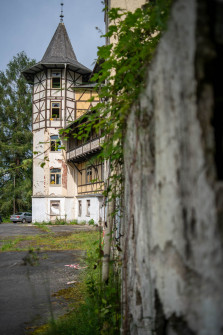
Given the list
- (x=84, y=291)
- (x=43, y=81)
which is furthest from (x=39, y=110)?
(x=84, y=291)

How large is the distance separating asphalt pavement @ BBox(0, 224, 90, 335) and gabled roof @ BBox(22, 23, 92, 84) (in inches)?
935

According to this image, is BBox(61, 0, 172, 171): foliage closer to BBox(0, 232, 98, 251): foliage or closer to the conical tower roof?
BBox(0, 232, 98, 251): foliage

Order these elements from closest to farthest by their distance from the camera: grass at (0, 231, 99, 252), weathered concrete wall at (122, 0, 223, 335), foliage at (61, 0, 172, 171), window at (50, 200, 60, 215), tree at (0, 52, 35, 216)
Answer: weathered concrete wall at (122, 0, 223, 335)
foliage at (61, 0, 172, 171)
grass at (0, 231, 99, 252)
window at (50, 200, 60, 215)
tree at (0, 52, 35, 216)

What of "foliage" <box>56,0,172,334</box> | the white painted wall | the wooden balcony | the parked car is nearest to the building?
the wooden balcony

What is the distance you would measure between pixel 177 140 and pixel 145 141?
17.4 inches

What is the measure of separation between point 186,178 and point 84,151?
23749mm

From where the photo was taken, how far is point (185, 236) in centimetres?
95

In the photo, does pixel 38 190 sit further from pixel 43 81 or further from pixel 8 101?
pixel 8 101

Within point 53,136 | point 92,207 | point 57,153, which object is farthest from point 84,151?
point 53,136

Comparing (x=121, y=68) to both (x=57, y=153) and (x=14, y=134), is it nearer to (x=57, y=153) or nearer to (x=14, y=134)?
(x=57, y=153)

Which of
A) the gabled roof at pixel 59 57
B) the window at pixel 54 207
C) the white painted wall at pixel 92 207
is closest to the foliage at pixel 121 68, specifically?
the white painted wall at pixel 92 207

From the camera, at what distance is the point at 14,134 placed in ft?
124

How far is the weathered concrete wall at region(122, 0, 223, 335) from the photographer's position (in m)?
0.85

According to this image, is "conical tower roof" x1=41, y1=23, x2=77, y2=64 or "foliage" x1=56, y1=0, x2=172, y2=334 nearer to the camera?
"foliage" x1=56, y1=0, x2=172, y2=334
